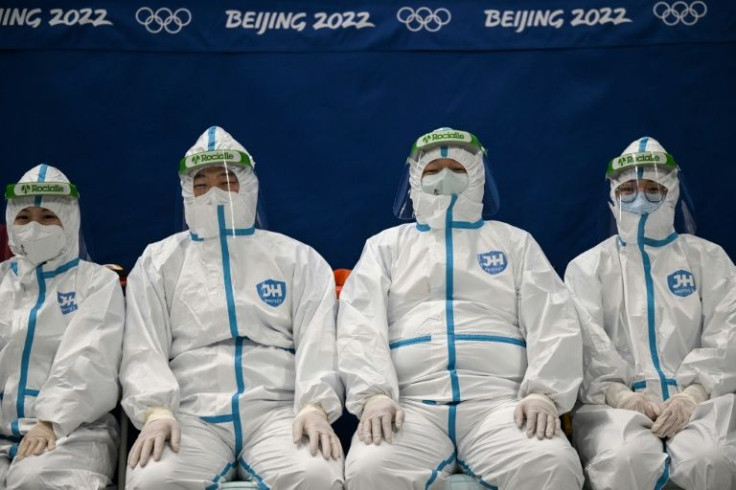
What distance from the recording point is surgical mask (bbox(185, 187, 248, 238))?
387 cm

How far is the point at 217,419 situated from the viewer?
3.51m

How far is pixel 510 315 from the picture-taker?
3803 mm

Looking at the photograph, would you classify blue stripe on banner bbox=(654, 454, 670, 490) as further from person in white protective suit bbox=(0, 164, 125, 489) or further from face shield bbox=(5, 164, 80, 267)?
face shield bbox=(5, 164, 80, 267)

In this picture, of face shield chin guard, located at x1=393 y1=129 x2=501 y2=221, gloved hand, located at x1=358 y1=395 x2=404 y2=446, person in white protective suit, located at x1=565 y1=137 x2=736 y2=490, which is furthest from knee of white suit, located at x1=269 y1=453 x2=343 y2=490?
face shield chin guard, located at x1=393 y1=129 x2=501 y2=221

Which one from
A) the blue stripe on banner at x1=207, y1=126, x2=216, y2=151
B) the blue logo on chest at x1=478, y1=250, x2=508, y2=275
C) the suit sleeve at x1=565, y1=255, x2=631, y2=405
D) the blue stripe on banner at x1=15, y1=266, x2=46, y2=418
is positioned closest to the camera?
the blue stripe on banner at x1=15, y1=266, x2=46, y2=418

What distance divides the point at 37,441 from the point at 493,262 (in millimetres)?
1822

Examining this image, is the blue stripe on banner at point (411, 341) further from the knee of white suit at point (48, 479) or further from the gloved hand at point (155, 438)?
the knee of white suit at point (48, 479)

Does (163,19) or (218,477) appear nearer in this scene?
(218,477)

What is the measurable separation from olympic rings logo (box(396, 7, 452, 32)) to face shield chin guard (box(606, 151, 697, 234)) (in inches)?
48.6

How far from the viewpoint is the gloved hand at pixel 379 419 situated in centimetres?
332

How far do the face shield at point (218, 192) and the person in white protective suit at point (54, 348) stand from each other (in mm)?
416

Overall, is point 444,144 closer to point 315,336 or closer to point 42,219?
point 315,336

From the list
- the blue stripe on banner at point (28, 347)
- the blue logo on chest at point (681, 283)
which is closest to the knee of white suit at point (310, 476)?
the blue stripe on banner at point (28, 347)

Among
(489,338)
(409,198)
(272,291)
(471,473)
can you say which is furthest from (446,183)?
(471,473)
